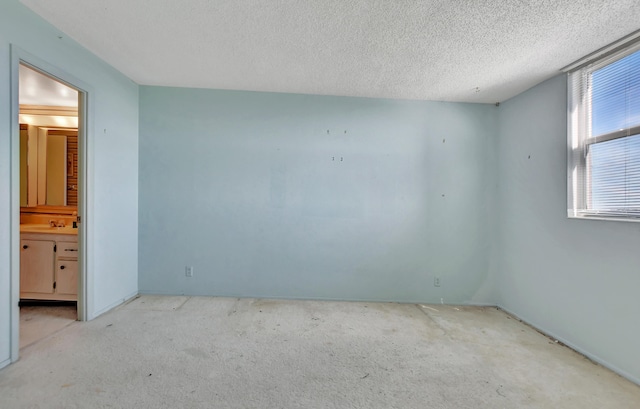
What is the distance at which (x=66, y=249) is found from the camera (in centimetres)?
286

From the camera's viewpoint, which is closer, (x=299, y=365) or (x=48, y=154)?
(x=299, y=365)

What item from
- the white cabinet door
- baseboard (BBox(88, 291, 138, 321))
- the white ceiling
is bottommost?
baseboard (BBox(88, 291, 138, 321))

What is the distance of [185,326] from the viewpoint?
257cm

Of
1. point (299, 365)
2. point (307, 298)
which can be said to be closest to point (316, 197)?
point (307, 298)

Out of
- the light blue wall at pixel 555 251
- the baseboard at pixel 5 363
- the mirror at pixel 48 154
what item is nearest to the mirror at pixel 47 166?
the mirror at pixel 48 154

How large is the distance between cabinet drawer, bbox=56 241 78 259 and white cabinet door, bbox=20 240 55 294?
8 cm

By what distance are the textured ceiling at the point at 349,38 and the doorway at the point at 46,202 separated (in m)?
0.70

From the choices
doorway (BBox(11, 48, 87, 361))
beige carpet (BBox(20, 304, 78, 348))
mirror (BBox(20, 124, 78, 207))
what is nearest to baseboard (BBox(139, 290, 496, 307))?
beige carpet (BBox(20, 304, 78, 348))

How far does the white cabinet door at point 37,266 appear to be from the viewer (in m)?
2.87

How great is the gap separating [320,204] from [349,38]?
71.6 inches

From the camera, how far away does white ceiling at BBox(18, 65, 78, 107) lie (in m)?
2.55

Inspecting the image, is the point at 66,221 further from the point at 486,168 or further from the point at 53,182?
the point at 486,168

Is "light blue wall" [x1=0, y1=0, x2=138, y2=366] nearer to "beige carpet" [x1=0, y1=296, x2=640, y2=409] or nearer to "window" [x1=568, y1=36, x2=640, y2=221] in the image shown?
"beige carpet" [x1=0, y1=296, x2=640, y2=409]

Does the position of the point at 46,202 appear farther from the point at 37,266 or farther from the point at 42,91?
the point at 42,91
